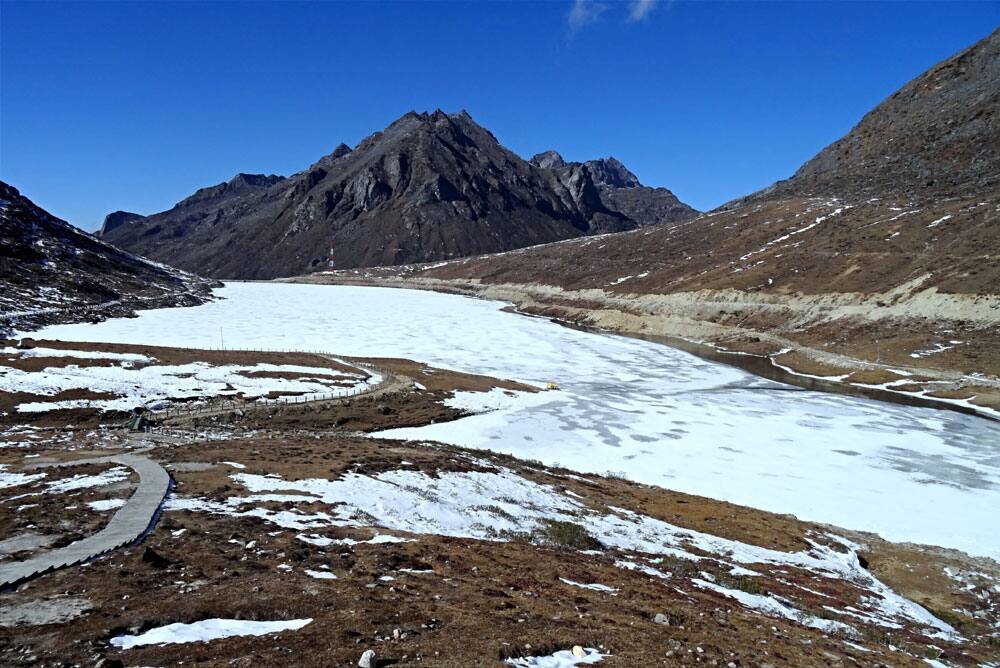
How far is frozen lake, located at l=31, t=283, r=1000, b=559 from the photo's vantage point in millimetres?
29438

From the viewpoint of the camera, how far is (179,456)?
79.2 feet

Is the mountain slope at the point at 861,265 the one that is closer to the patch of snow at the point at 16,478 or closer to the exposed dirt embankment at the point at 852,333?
the exposed dirt embankment at the point at 852,333

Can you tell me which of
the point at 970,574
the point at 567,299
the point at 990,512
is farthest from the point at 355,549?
the point at 567,299

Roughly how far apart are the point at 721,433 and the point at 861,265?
2891 inches

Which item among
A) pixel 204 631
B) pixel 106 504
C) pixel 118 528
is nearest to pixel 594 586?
pixel 204 631

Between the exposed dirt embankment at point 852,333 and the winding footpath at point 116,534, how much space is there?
201 ft

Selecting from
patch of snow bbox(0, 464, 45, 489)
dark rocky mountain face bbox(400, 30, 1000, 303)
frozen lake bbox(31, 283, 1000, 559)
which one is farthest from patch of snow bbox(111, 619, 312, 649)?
dark rocky mountain face bbox(400, 30, 1000, 303)

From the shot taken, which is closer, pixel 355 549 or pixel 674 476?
pixel 355 549

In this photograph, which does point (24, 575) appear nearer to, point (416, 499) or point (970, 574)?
point (416, 499)

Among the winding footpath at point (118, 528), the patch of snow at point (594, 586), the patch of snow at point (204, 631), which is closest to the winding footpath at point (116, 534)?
the winding footpath at point (118, 528)

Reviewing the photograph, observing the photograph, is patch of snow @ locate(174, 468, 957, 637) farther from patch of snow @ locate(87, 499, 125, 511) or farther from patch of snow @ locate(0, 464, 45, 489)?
patch of snow @ locate(0, 464, 45, 489)

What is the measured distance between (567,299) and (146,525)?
136 meters

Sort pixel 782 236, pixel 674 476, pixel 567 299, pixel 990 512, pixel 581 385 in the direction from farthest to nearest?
1. pixel 567 299
2. pixel 782 236
3. pixel 581 385
4. pixel 674 476
5. pixel 990 512

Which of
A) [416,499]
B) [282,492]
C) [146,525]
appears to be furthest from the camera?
[416,499]
